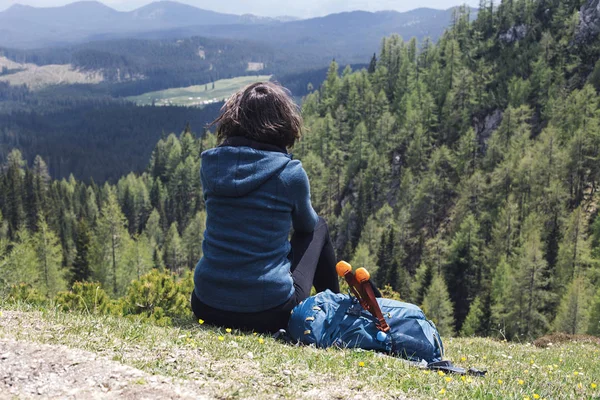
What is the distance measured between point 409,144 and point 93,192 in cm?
7964

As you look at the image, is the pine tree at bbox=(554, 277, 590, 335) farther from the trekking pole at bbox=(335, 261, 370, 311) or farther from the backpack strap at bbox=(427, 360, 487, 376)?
the trekking pole at bbox=(335, 261, 370, 311)

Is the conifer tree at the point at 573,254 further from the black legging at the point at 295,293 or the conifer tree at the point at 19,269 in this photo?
the black legging at the point at 295,293

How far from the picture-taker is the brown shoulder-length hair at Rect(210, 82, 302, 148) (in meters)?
6.14

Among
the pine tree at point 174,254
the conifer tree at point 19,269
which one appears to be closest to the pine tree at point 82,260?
the conifer tree at point 19,269

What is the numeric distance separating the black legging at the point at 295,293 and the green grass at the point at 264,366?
0.16 m

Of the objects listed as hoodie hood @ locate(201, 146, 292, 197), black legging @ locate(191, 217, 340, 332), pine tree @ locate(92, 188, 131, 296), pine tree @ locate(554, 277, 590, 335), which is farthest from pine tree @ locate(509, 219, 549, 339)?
hoodie hood @ locate(201, 146, 292, 197)

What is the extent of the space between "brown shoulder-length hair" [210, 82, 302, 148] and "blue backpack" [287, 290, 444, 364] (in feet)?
7.00

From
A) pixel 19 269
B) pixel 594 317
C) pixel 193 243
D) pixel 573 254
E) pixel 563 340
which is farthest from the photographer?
pixel 193 243

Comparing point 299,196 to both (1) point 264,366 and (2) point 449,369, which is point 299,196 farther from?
(2) point 449,369

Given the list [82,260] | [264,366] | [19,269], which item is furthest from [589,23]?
[264,366]

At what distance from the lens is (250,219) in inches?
236

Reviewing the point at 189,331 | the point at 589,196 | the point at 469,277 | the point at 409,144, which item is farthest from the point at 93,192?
the point at 189,331

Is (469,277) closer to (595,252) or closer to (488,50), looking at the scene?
(595,252)

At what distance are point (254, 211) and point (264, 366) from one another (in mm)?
1778
